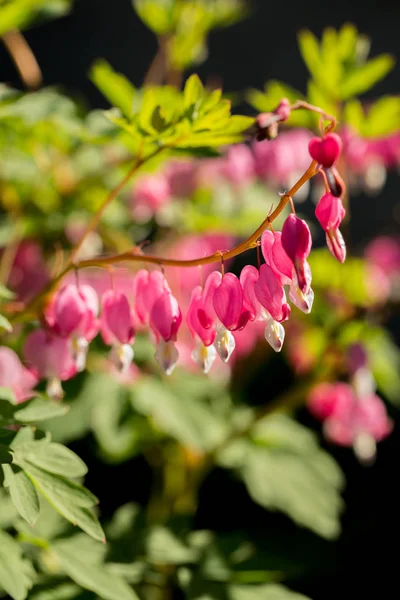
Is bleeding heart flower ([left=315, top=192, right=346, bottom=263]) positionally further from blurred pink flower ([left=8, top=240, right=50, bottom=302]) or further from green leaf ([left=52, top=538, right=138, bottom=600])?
blurred pink flower ([left=8, top=240, right=50, bottom=302])

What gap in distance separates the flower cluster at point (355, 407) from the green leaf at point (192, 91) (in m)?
0.65

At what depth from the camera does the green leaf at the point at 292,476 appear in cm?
130

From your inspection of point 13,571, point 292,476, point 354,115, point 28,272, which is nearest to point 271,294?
point 13,571

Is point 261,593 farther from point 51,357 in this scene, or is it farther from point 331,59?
point 331,59

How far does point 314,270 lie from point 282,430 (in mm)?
354

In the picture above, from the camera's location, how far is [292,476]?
138cm

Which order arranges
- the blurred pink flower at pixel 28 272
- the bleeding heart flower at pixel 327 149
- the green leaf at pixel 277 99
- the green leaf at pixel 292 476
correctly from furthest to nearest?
the blurred pink flower at pixel 28 272 → the green leaf at pixel 292 476 → the green leaf at pixel 277 99 → the bleeding heart flower at pixel 327 149

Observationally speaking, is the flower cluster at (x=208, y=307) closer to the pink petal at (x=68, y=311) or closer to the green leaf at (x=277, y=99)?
the pink petal at (x=68, y=311)

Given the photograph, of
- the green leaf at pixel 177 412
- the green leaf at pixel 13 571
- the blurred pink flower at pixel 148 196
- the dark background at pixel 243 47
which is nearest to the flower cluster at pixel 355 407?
the green leaf at pixel 177 412

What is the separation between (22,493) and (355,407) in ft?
3.02

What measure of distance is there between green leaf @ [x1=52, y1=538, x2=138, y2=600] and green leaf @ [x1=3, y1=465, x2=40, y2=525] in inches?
7.9

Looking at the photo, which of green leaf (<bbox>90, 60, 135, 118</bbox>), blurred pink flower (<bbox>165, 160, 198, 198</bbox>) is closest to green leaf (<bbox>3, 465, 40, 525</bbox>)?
green leaf (<bbox>90, 60, 135, 118</bbox>)

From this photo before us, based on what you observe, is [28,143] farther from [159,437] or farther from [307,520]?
[307,520]

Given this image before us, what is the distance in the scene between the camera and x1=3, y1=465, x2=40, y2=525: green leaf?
67 cm
